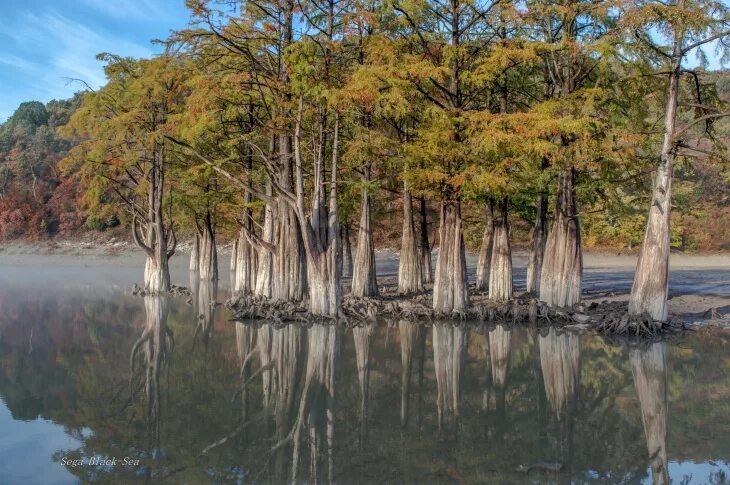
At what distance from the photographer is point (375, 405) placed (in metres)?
8.44

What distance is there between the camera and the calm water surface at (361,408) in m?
6.11

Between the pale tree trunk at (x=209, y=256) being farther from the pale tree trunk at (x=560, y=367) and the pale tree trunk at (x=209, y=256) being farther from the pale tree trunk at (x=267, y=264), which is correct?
the pale tree trunk at (x=560, y=367)

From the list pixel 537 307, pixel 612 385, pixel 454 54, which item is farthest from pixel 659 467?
pixel 454 54

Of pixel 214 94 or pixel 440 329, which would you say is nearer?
pixel 440 329

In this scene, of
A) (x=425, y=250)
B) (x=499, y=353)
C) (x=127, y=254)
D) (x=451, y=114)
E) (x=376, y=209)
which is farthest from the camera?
(x=127, y=254)

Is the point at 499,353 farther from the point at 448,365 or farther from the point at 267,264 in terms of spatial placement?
the point at 267,264

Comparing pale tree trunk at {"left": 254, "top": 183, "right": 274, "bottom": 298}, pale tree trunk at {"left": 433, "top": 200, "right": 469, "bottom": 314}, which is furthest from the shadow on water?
pale tree trunk at {"left": 254, "top": 183, "right": 274, "bottom": 298}

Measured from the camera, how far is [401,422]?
301 inches

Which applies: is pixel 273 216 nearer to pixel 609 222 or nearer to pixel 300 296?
pixel 300 296

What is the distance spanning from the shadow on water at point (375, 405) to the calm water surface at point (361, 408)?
3 cm

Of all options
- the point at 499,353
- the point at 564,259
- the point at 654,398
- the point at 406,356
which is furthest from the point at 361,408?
the point at 564,259

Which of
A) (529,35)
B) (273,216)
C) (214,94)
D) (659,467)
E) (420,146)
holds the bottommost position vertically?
(659,467)

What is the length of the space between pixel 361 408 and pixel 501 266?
13.9 meters

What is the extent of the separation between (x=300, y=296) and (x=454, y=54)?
8463 mm
